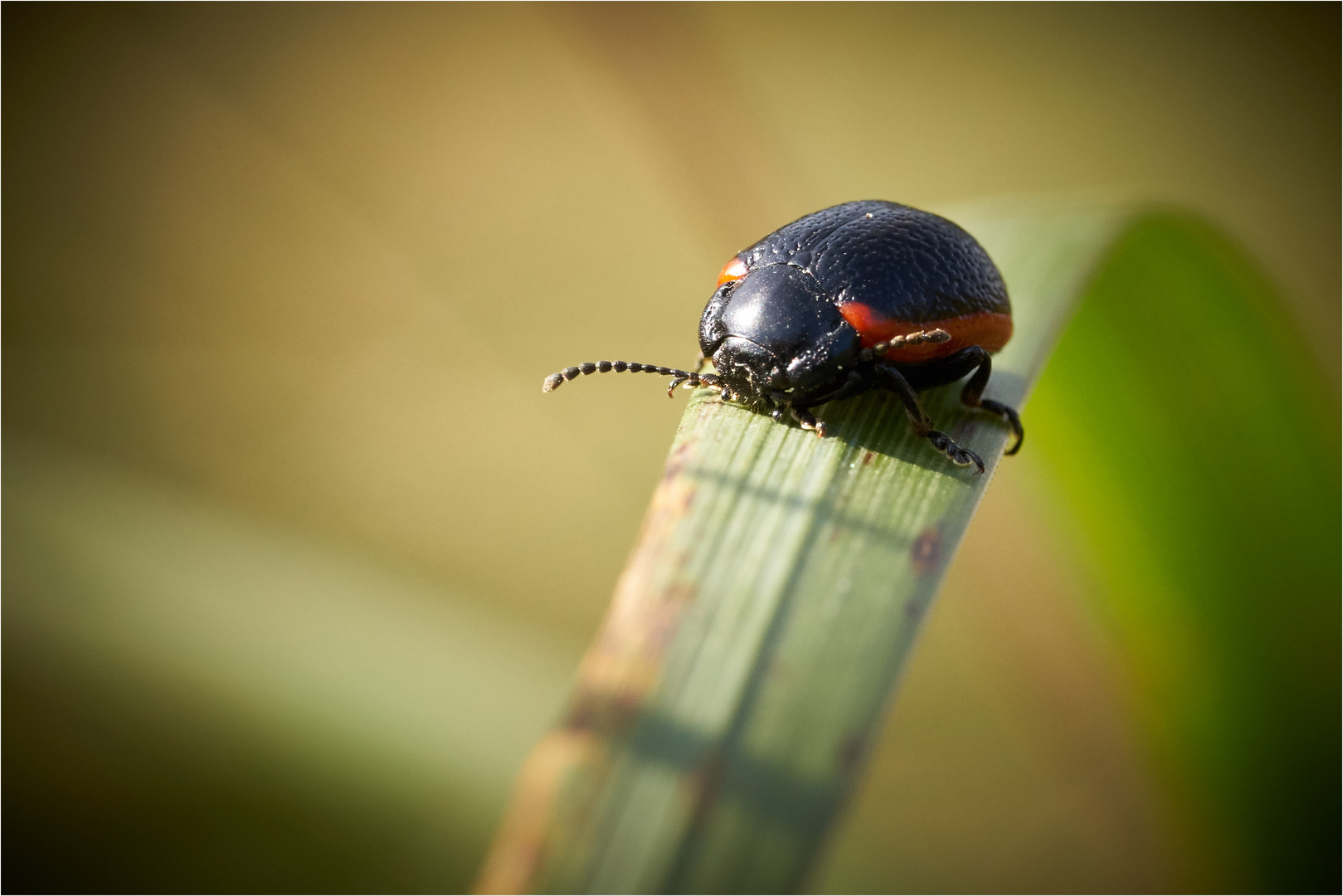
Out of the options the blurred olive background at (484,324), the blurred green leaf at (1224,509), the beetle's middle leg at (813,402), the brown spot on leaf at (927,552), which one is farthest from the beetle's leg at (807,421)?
the blurred olive background at (484,324)

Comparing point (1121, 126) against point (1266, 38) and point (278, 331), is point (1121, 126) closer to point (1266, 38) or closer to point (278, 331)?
point (1266, 38)

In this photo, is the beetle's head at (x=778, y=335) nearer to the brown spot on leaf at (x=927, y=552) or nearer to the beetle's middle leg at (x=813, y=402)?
the beetle's middle leg at (x=813, y=402)

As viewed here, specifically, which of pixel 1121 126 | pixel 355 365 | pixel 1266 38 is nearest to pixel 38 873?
pixel 355 365

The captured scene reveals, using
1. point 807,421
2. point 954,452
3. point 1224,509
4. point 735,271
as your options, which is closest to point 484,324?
point 735,271

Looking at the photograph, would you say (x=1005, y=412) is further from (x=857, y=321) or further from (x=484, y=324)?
(x=484, y=324)

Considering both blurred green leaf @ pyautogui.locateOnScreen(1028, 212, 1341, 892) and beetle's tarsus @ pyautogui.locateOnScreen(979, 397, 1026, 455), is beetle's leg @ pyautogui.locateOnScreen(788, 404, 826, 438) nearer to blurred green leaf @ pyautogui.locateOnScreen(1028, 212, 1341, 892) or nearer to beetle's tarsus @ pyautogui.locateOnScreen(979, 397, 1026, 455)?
beetle's tarsus @ pyautogui.locateOnScreen(979, 397, 1026, 455)

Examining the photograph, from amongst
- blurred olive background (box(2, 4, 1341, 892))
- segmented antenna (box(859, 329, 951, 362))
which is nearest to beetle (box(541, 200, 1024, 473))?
segmented antenna (box(859, 329, 951, 362))
